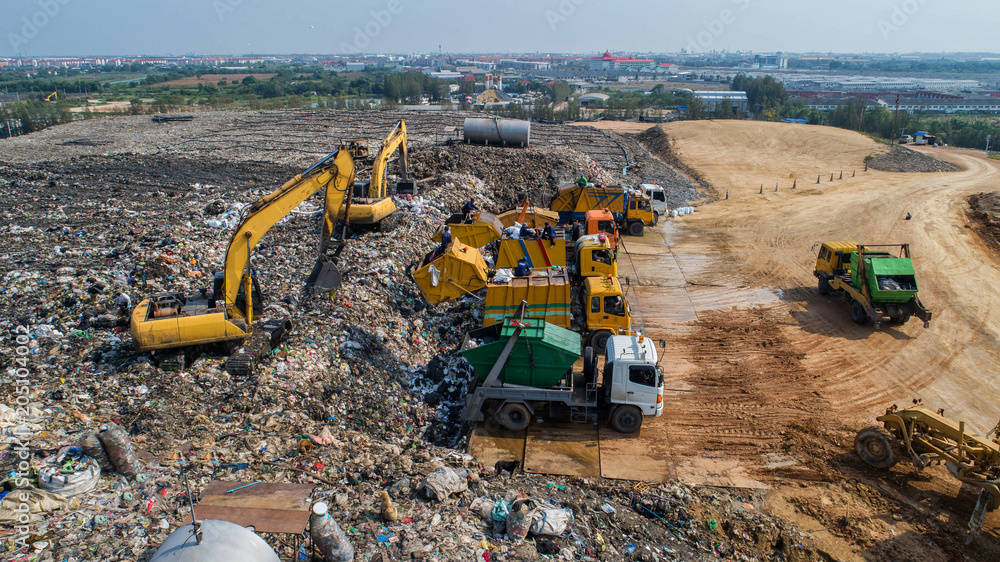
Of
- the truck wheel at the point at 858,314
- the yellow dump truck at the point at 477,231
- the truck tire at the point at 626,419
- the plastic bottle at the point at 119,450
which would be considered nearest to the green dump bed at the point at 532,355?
the truck tire at the point at 626,419

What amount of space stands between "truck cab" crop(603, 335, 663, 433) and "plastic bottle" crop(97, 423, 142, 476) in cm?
707

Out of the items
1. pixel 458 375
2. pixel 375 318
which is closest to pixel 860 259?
pixel 458 375

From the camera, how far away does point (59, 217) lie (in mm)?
18375

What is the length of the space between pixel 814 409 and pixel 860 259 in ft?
19.0

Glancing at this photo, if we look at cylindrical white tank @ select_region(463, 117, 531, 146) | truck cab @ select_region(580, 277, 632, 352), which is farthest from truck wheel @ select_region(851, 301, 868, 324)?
cylindrical white tank @ select_region(463, 117, 531, 146)

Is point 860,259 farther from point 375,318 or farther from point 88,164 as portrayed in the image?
point 88,164

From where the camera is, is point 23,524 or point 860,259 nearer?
point 23,524

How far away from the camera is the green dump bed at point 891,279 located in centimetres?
1434

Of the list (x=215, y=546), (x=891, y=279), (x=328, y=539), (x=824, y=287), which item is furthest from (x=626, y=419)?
(x=824, y=287)

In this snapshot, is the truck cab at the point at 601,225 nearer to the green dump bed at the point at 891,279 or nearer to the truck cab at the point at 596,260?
the truck cab at the point at 596,260

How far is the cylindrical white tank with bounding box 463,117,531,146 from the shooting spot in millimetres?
30422

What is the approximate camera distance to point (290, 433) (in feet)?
28.2

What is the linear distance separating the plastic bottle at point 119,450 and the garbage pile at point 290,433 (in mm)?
22

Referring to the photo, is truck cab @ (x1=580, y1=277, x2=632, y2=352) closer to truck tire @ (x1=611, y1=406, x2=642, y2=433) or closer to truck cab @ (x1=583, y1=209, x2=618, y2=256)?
truck tire @ (x1=611, y1=406, x2=642, y2=433)
